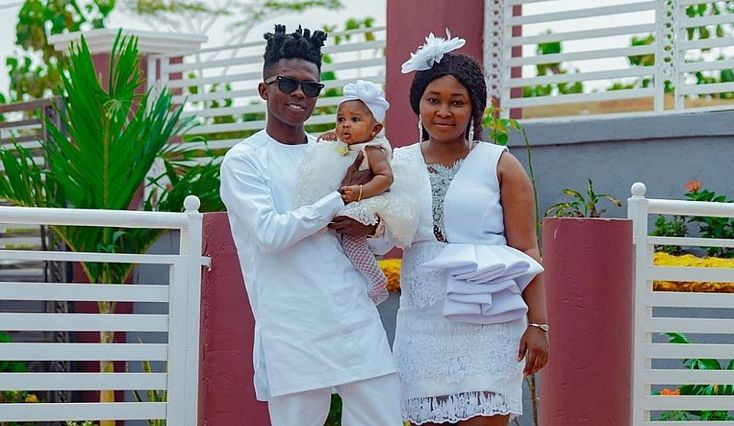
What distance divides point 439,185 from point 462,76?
339mm

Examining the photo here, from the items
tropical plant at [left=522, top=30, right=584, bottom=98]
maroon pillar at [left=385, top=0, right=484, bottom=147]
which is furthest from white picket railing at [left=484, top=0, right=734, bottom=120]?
tropical plant at [left=522, top=30, right=584, bottom=98]

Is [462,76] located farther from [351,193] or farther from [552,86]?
[552,86]

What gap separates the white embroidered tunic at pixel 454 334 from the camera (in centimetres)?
402

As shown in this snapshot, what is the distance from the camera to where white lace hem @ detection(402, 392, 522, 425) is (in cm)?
400

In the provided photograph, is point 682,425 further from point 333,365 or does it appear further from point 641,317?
point 333,365

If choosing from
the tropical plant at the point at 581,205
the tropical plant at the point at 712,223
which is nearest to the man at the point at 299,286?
the tropical plant at the point at 581,205

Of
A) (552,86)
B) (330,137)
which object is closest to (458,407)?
(330,137)

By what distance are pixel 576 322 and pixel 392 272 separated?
2.65 m

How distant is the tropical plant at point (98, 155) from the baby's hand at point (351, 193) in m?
4.37

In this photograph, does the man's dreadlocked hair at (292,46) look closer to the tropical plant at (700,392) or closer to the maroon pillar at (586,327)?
the maroon pillar at (586,327)

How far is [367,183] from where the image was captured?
408 centimetres

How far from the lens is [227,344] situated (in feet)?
16.6

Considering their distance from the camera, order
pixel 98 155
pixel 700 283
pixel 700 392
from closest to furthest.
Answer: pixel 700 392
pixel 700 283
pixel 98 155

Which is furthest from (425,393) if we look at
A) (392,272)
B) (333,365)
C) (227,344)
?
(392,272)
